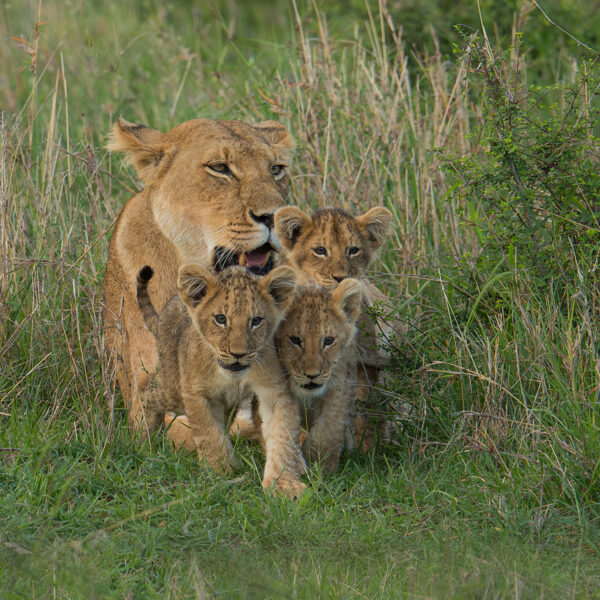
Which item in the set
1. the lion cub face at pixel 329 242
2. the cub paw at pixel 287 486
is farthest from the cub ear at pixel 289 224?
the cub paw at pixel 287 486

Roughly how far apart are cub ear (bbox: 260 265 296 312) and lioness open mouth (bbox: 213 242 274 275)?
0.38 meters

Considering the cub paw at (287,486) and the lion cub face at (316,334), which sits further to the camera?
the lion cub face at (316,334)

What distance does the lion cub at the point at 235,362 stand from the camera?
4.87m

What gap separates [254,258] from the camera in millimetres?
5508

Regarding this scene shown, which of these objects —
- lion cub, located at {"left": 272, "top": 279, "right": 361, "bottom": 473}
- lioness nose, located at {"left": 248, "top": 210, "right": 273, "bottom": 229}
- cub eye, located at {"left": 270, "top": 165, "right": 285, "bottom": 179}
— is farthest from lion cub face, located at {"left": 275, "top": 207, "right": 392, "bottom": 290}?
lion cub, located at {"left": 272, "top": 279, "right": 361, "bottom": 473}

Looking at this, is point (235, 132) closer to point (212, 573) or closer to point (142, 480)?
point (142, 480)

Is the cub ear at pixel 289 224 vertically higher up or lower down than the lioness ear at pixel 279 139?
lower down

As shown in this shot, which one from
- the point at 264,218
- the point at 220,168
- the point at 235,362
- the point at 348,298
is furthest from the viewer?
the point at 220,168

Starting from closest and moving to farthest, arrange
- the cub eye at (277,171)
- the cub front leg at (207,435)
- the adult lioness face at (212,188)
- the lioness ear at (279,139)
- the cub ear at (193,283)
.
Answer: the cub ear at (193,283) < the cub front leg at (207,435) < the adult lioness face at (212,188) < the cub eye at (277,171) < the lioness ear at (279,139)

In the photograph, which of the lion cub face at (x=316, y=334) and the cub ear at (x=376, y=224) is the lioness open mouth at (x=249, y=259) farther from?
the cub ear at (x=376, y=224)

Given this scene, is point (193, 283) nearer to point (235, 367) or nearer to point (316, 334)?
point (235, 367)

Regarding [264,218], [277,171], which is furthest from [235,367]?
[277,171]

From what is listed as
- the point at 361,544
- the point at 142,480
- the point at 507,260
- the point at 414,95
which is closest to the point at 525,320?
the point at 507,260

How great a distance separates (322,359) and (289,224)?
1021 millimetres
